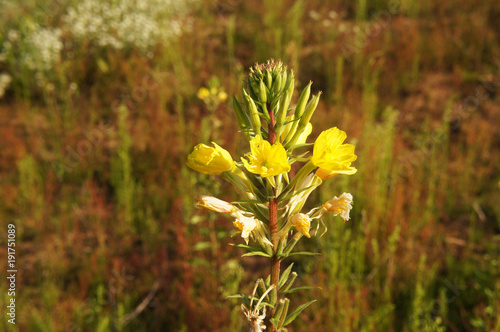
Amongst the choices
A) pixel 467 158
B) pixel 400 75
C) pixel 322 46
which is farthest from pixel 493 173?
pixel 322 46

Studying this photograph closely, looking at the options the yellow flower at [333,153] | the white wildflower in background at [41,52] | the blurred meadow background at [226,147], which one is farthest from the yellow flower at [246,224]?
the white wildflower in background at [41,52]

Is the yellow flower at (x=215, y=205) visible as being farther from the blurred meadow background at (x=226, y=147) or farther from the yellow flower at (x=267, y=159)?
the blurred meadow background at (x=226, y=147)

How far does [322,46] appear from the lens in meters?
5.66

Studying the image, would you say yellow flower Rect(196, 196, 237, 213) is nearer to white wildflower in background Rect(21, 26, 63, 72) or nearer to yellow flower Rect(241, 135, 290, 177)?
yellow flower Rect(241, 135, 290, 177)

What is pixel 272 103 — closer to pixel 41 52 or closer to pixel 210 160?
pixel 210 160

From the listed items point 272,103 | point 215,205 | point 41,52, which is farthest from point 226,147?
point 41,52

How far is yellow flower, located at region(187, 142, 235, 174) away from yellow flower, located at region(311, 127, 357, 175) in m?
0.28

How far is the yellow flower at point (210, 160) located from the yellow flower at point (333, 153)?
0.28 m

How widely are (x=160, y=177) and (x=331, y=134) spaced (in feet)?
9.70

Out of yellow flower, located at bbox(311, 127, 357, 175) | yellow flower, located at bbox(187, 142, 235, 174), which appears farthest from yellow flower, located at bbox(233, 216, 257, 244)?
yellow flower, located at bbox(311, 127, 357, 175)

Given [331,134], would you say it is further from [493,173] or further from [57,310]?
[493,173]

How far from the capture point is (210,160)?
123 cm

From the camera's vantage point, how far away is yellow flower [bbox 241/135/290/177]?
1093 mm

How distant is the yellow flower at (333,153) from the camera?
3.94 ft
